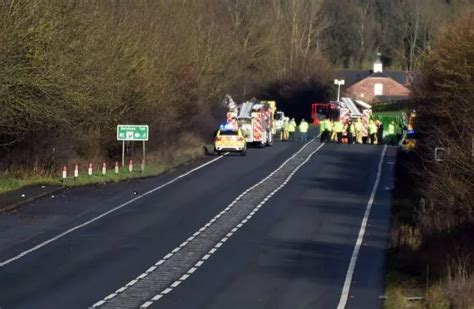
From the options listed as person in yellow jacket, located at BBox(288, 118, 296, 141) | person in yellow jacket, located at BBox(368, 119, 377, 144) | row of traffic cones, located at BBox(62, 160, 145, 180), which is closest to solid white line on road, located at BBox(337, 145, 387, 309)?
row of traffic cones, located at BBox(62, 160, 145, 180)

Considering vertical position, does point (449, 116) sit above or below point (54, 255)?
above

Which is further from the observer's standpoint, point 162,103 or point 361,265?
point 162,103

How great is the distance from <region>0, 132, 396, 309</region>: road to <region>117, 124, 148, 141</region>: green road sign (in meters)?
1.78

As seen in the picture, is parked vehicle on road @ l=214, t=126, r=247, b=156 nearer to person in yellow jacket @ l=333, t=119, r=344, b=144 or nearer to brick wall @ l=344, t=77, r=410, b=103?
person in yellow jacket @ l=333, t=119, r=344, b=144

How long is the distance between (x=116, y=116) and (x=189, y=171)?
155 inches

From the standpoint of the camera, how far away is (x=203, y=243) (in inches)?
1041

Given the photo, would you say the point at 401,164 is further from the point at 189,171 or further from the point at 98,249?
the point at 98,249

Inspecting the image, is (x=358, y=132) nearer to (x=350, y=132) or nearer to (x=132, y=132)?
(x=350, y=132)

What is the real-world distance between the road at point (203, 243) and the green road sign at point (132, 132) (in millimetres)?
1777

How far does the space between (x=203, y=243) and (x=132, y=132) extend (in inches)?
694

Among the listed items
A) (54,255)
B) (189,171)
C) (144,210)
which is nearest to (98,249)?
(54,255)

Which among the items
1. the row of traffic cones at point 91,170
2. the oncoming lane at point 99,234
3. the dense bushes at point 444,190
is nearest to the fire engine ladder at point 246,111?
the oncoming lane at point 99,234

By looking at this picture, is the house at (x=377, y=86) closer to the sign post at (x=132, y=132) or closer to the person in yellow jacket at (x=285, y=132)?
the person in yellow jacket at (x=285, y=132)

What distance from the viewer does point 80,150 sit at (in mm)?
47062
